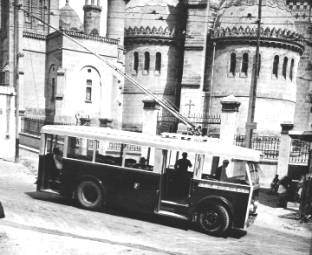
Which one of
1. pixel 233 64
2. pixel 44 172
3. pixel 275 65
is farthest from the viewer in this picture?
pixel 233 64

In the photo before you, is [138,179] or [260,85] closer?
[138,179]

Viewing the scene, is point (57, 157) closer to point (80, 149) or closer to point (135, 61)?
point (80, 149)

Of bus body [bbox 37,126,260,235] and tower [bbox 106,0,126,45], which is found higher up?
tower [bbox 106,0,126,45]

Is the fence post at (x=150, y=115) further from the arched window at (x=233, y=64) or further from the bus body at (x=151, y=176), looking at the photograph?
the arched window at (x=233, y=64)

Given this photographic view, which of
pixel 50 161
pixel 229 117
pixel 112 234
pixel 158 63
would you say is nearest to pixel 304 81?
pixel 158 63

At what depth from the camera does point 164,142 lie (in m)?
9.12

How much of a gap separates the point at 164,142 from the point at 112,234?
2.65 m

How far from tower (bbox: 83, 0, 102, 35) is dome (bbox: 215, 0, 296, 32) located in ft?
44.3

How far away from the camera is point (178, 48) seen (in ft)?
104

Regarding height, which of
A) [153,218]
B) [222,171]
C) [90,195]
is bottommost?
[153,218]

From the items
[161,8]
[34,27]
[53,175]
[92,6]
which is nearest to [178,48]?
[161,8]

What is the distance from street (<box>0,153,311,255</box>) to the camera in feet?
22.8

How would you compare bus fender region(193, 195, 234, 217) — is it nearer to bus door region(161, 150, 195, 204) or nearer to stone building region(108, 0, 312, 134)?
bus door region(161, 150, 195, 204)

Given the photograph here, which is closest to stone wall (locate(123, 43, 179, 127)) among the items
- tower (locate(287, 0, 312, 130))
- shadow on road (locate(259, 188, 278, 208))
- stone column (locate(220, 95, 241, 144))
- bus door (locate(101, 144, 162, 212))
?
tower (locate(287, 0, 312, 130))
